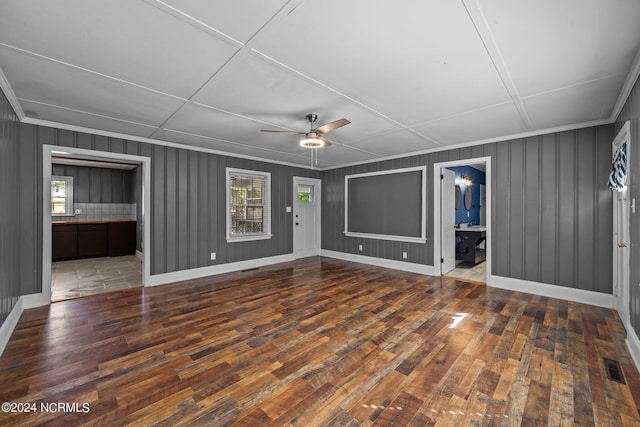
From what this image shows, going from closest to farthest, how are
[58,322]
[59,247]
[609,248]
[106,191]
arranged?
[58,322], [609,248], [59,247], [106,191]

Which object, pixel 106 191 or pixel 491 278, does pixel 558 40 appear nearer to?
pixel 491 278

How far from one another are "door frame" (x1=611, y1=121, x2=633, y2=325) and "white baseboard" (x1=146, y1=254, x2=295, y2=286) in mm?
5453

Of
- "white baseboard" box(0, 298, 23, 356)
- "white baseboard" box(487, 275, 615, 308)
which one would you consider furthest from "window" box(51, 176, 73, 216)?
"white baseboard" box(487, 275, 615, 308)

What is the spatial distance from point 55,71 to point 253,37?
1.85 metres

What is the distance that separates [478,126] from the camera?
12.3 ft

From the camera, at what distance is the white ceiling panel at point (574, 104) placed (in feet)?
8.41

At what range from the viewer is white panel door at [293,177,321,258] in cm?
676

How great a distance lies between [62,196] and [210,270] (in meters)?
5.18

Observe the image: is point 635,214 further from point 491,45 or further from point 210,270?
point 210,270

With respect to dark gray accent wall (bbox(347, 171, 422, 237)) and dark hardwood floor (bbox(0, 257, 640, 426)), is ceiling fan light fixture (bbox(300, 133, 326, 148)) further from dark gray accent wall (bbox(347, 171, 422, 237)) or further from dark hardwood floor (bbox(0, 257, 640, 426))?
dark gray accent wall (bbox(347, 171, 422, 237))

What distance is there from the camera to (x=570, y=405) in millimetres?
1731

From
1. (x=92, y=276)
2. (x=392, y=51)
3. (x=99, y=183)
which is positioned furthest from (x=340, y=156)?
(x=99, y=183)

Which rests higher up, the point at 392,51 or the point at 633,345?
the point at 392,51

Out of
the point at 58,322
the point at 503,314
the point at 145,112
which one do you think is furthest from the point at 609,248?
the point at 58,322
